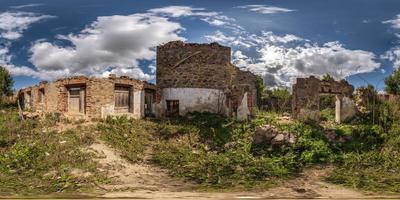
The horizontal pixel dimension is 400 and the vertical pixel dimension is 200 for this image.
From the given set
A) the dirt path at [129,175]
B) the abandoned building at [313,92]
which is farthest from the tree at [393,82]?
the dirt path at [129,175]

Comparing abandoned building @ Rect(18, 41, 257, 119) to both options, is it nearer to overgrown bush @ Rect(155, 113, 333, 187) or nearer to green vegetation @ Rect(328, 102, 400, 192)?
overgrown bush @ Rect(155, 113, 333, 187)

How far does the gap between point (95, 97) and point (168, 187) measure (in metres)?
9.35

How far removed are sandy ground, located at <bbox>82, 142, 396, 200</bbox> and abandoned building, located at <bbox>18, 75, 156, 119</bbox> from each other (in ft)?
15.9

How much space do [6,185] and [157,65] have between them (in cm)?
1316

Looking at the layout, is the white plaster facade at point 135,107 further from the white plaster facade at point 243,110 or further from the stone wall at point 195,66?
the white plaster facade at point 243,110

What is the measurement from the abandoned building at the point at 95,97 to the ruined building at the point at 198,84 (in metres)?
1.28

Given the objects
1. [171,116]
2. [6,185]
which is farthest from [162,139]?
[6,185]

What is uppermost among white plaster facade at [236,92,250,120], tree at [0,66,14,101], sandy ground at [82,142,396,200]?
tree at [0,66,14,101]

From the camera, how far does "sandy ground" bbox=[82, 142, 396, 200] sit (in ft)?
39.1

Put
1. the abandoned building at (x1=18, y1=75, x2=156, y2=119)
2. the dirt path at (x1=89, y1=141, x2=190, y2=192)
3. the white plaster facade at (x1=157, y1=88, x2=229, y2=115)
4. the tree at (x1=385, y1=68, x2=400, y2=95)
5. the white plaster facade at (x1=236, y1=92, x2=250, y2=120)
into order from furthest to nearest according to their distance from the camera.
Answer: the tree at (x1=385, y1=68, x2=400, y2=95), the white plaster facade at (x1=236, y1=92, x2=250, y2=120), the white plaster facade at (x1=157, y1=88, x2=229, y2=115), the abandoned building at (x1=18, y1=75, x2=156, y2=119), the dirt path at (x1=89, y1=141, x2=190, y2=192)

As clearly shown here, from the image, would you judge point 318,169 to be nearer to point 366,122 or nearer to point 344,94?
point 366,122

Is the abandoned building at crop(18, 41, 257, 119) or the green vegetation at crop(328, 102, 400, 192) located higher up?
the abandoned building at crop(18, 41, 257, 119)

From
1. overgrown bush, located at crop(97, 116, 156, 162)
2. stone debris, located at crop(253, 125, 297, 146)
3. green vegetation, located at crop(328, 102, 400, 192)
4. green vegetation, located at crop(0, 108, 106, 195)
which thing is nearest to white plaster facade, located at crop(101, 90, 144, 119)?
overgrown bush, located at crop(97, 116, 156, 162)

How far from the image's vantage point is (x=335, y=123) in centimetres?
2223
